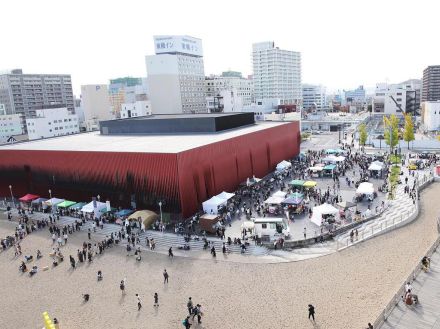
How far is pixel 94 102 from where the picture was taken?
106500 mm

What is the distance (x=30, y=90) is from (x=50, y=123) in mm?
45007

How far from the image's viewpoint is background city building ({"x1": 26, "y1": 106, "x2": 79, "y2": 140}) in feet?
254

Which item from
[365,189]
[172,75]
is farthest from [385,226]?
[172,75]

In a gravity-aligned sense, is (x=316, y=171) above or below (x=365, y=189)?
below

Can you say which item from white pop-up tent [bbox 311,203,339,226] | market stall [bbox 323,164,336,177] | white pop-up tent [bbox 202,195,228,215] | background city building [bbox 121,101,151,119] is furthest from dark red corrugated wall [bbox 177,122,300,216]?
background city building [bbox 121,101,151,119]

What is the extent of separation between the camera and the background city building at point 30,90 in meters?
112

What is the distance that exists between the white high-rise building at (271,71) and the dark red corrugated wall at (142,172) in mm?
93459

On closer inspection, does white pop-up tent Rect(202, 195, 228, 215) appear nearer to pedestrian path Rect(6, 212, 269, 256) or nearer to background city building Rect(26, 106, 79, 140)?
pedestrian path Rect(6, 212, 269, 256)

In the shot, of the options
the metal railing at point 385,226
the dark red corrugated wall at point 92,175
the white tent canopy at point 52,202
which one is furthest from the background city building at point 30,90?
the metal railing at point 385,226

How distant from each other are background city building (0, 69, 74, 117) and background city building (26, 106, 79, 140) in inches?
918

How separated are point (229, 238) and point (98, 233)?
36.8ft

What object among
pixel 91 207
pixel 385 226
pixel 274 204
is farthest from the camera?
pixel 91 207

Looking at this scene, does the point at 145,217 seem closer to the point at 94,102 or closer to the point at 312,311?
the point at 312,311

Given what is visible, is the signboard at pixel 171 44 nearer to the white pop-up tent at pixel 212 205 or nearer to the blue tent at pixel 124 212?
the blue tent at pixel 124 212
